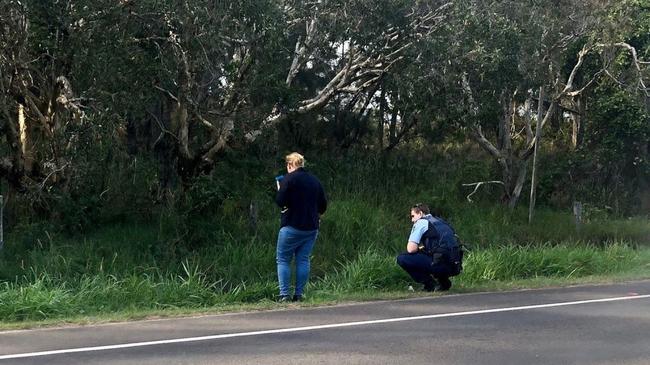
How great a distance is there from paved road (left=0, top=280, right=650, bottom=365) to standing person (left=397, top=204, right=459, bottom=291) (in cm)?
78

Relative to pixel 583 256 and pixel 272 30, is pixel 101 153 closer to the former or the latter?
pixel 272 30

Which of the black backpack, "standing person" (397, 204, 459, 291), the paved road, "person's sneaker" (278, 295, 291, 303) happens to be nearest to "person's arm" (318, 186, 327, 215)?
"person's sneaker" (278, 295, 291, 303)

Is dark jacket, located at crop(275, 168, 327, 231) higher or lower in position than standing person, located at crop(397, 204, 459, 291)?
higher

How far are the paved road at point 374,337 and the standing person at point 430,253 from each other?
78 cm

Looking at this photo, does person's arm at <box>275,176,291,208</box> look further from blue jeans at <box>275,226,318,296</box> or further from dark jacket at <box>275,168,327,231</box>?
blue jeans at <box>275,226,318,296</box>

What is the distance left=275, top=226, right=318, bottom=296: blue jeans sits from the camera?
1086cm

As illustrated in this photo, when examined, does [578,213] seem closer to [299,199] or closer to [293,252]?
[293,252]

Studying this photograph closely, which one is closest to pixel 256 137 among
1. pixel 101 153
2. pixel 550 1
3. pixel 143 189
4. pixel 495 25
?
pixel 143 189

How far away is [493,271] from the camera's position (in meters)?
14.3

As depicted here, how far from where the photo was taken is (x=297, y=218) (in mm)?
10781

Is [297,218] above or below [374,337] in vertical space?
above

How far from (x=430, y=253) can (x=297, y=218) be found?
2.00 m

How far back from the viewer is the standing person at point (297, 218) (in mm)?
10742

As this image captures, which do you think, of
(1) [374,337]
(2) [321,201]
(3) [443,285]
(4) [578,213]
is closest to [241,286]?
(2) [321,201]
